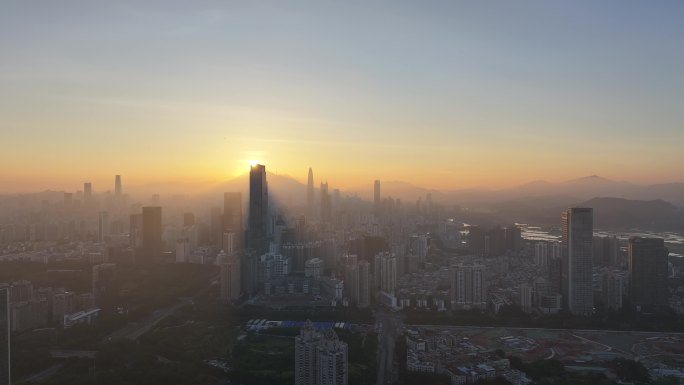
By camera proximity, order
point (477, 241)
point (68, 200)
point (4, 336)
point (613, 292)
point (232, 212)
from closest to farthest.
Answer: point (4, 336) < point (613, 292) < point (232, 212) < point (477, 241) < point (68, 200)

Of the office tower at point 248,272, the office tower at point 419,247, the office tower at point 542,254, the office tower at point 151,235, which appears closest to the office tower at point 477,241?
the office tower at point 419,247

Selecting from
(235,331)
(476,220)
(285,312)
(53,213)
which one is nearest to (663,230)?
(476,220)

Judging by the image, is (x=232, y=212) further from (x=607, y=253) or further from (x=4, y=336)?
(x=4, y=336)

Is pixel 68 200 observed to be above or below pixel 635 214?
above

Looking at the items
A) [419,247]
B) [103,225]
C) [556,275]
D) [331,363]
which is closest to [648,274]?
[556,275]

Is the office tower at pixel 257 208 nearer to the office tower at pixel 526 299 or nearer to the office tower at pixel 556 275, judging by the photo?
the office tower at pixel 526 299

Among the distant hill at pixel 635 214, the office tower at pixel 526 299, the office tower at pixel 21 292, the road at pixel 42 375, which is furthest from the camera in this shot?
the distant hill at pixel 635 214

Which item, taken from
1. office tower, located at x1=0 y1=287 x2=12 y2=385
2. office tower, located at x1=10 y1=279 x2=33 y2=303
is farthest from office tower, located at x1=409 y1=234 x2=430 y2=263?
office tower, located at x1=0 y1=287 x2=12 y2=385

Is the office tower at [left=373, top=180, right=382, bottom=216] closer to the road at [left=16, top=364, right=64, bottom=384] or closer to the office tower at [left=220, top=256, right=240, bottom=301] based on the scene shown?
the office tower at [left=220, top=256, right=240, bottom=301]
